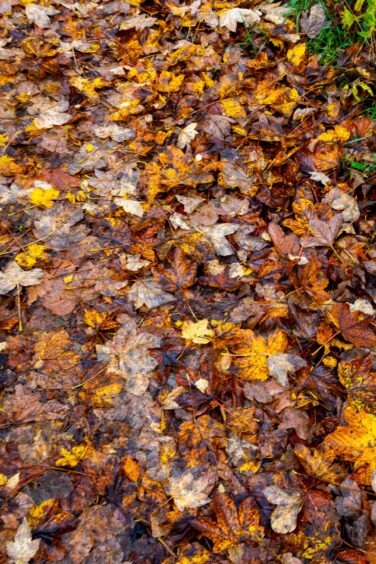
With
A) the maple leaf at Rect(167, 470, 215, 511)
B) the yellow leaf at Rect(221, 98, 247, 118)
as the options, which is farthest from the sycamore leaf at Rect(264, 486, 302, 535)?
the yellow leaf at Rect(221, 98, 247, 118)

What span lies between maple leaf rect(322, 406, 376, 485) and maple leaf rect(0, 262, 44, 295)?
1.56 meters

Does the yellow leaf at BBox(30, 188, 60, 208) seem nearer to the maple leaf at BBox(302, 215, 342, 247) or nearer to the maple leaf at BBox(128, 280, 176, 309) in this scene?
the maple leaf at BBox(128, 280, 176, 309)

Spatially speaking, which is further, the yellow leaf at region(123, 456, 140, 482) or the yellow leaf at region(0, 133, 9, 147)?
the yellow leaf at region(0, 133, 9, 147)

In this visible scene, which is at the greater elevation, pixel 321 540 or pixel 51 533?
pixel 321 540

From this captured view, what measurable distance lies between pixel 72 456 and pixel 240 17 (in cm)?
303

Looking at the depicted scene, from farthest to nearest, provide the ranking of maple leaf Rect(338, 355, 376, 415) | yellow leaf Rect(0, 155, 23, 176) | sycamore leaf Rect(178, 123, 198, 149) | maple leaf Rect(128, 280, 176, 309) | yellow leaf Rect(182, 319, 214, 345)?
sycamore leaf Rect(178, 123, 198, 149), yellow leaf Rect(0, 155, 23, 176), maple leaf Rect(128, 280, 176, 309), yellow leaf Rect(182, 319, 214, 345), maple leaf Rect(338, 355, 376, 415)

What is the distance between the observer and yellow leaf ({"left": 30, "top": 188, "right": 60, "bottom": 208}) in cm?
236

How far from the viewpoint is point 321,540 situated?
1.46 m

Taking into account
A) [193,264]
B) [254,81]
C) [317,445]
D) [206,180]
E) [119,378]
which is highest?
[254,81]

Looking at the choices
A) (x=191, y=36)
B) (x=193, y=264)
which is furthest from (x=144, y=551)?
(x=191, y=36)

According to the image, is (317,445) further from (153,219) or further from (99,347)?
(153,219)

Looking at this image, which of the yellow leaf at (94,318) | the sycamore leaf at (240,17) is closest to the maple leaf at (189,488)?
A: the yellow leaf at (94,318)

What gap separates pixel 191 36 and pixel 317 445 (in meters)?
2.90

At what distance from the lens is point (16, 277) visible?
2086 mm
